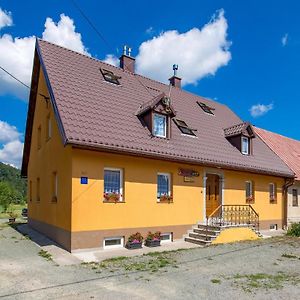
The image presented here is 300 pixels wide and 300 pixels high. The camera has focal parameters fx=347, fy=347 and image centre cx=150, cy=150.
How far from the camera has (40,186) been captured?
16750 mm

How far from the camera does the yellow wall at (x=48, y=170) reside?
12.3 metres

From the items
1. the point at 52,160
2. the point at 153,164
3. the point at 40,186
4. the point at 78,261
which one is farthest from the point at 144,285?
the point at 40,186

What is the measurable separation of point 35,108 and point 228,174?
10.8 m

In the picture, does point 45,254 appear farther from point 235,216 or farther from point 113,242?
point 235,216

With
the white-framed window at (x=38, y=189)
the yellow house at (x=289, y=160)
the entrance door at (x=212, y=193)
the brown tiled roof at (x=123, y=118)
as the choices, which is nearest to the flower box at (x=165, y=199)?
the brown tiled roof at (x=123, y=118)

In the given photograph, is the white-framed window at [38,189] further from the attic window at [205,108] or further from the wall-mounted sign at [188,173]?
the attic window at [205,108]

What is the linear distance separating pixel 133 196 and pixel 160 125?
382cm

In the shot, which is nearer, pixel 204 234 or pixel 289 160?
pixel 204 234

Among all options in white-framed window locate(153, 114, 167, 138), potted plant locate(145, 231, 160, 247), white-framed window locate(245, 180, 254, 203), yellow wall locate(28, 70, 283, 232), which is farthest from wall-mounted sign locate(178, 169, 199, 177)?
white-framed window locate(245, 180, 254, 203)

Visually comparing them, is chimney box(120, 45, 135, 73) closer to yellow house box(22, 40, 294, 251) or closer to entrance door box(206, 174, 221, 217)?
yellow house box(22, 40, 294, 251)

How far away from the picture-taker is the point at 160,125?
1550cm

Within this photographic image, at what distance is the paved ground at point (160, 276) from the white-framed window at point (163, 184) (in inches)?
114

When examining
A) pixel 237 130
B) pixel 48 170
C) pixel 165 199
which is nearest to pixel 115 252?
pixel 165 199

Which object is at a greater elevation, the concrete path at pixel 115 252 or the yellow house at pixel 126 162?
the yellow house at pixel 126 162
